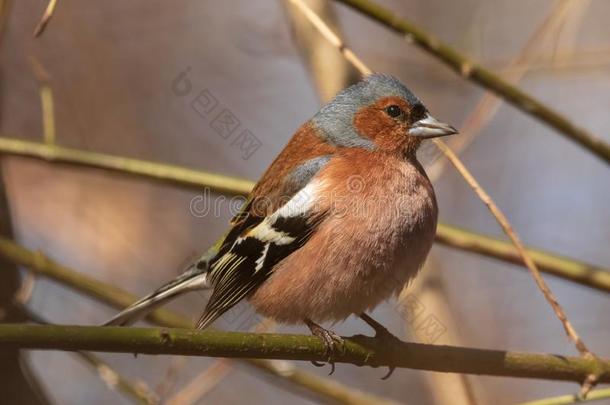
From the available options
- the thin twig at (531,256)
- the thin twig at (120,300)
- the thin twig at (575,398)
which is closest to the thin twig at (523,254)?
the thin twig at (575,398)

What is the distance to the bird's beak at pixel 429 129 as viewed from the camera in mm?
4809

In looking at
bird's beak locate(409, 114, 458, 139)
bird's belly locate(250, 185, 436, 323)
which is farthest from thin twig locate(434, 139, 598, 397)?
bird's beak locate(409, 114, 458, 139)

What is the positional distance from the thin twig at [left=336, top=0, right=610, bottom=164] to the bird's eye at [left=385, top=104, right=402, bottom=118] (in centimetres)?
65

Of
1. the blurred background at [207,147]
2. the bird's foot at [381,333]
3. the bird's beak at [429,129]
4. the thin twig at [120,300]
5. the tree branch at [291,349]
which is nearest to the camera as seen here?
the tree branch at [291,349]

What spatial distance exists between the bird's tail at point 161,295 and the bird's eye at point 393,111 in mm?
1418

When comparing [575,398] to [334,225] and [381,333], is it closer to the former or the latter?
[381,333]

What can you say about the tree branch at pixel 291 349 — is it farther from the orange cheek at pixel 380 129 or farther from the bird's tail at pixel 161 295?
the orange cheek at pixel 380 129

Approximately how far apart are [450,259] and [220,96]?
9.03 ft

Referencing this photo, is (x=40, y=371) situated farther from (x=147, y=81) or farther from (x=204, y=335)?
(x=204, y=335)

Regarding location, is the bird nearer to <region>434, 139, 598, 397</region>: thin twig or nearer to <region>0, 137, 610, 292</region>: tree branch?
<region>0, 137, 610, 292</region>: tree branch

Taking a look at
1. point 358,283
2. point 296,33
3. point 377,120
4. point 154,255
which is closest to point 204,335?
point 358,283

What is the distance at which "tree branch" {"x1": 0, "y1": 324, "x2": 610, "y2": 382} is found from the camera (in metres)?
2.85

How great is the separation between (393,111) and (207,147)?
378 centimetres

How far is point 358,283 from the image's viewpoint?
4.27 m
